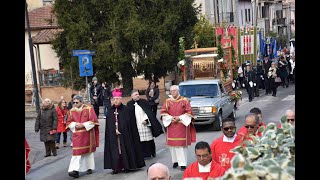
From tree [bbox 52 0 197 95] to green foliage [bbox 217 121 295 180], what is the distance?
28.3 metres

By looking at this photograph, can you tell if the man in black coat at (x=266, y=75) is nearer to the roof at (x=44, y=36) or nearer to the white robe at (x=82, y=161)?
the roof at (x=44, y=36)

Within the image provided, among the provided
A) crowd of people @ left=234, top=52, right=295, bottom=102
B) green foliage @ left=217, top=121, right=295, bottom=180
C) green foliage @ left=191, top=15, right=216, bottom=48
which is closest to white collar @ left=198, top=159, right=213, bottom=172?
green foliage @ left=217, top=121, right=295, bottom=180

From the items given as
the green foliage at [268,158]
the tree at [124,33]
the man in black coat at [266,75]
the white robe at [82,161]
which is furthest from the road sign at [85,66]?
the green foliage at [268,158]

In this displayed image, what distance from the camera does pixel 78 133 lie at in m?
14.2

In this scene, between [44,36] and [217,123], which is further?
[44,36]

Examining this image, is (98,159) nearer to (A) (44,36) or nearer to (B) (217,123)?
(B) (217,123)

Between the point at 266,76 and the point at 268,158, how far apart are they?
3160 centimetres

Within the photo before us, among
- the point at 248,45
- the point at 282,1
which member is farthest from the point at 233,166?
the point at 282,1

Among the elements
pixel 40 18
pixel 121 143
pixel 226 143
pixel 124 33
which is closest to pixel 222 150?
pixel 226 143

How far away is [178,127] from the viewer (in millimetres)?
14602

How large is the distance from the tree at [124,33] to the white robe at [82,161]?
18.6 metres

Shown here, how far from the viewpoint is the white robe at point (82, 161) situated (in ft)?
46.6

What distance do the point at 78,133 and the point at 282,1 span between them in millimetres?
64421
